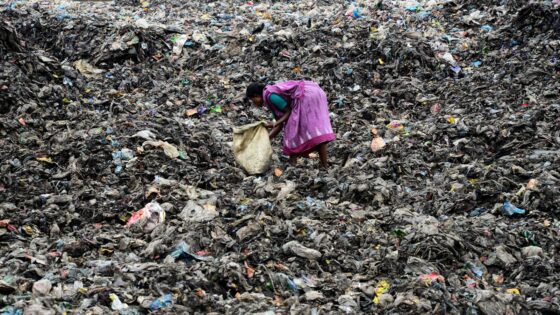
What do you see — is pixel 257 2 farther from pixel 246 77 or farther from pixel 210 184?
pixel 210 184

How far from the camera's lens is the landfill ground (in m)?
4.42

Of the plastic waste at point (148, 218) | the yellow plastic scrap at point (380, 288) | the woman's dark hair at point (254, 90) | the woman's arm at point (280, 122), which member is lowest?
the plastic waste at point (148, 218)

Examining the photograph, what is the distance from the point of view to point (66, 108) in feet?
26.2

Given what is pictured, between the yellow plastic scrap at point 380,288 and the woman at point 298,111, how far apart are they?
2.30 m

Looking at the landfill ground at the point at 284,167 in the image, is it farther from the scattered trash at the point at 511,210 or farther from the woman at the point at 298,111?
the woman at the point at 298,111

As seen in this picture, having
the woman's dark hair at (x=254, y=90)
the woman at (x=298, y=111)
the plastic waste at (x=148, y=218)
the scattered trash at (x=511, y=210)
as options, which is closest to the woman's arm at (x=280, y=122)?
the woman at (x=298, y=111)

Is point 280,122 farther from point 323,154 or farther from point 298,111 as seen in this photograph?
point 323,154

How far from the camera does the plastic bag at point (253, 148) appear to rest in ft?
21.9

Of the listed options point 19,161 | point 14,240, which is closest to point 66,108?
point 19,161

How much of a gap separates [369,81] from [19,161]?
15.5 ft

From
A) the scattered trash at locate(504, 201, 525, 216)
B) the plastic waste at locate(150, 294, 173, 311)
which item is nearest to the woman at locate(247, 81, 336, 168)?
the scattered trash at locate(504, 201, 525, 216)

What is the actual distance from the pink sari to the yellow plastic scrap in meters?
2.29

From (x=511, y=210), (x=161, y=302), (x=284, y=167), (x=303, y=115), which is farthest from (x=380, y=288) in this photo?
(x=284, y=167)

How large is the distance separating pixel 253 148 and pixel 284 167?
44 centimetres
